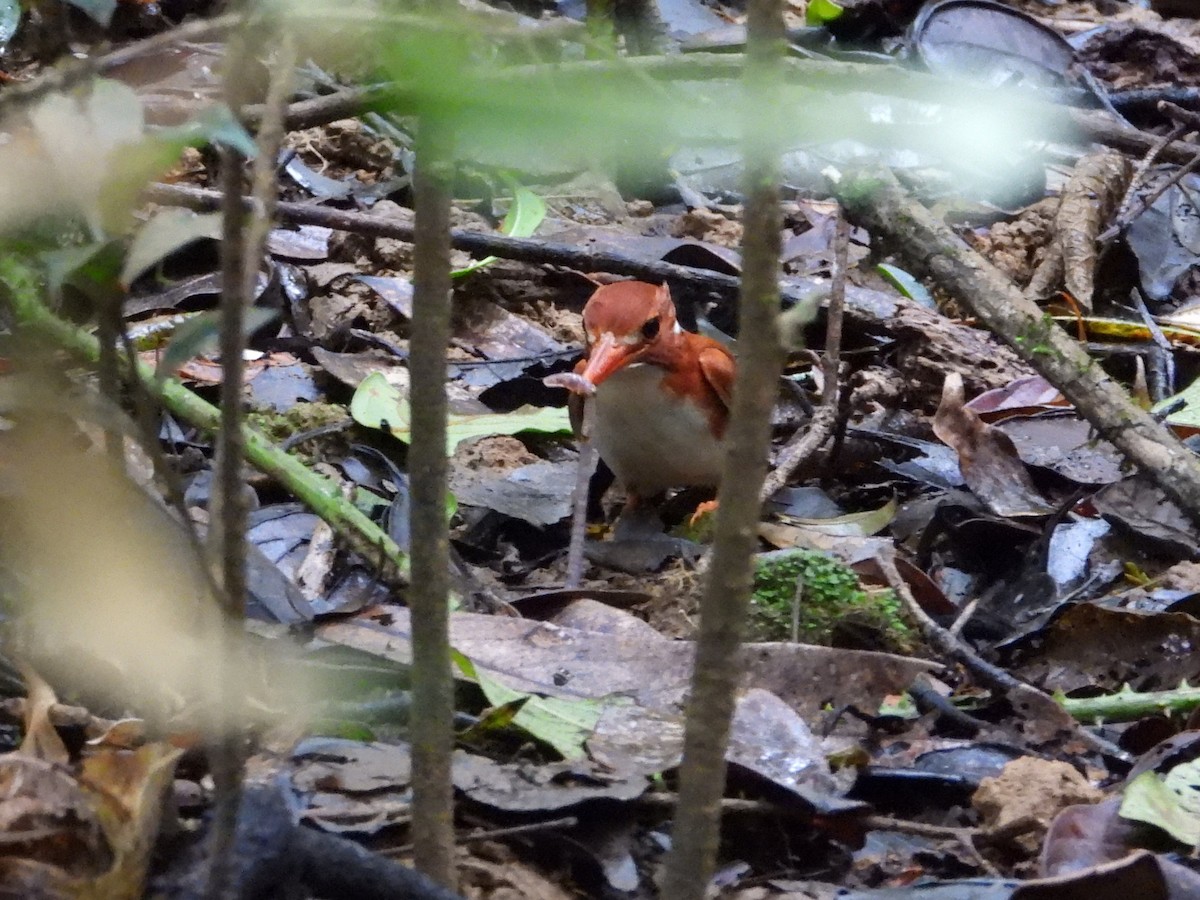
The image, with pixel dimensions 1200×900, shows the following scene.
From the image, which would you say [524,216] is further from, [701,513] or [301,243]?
[701,513]

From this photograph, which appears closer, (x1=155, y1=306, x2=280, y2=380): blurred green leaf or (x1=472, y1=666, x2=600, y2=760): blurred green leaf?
(x1=155, y1=306, x2=280, y2=380): blurred green leaf

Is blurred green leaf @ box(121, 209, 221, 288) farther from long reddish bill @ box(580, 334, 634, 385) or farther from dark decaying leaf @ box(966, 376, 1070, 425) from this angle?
dark decaying leaf @ box(966, 376, 1070, 425)

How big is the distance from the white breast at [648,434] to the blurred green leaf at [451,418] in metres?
0.13

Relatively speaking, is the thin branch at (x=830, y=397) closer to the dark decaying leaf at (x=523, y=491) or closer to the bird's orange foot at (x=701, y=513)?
the bird's orange foot at (x=701, y=513)

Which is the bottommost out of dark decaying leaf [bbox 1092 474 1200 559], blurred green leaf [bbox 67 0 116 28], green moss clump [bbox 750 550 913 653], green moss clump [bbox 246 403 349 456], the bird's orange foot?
the bird's orange foot

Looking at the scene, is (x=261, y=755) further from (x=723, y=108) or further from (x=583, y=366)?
(x=583, y=366)

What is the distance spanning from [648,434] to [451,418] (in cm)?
57

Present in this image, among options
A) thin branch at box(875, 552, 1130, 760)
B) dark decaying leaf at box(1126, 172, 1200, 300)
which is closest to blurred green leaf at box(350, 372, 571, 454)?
thin branch at box(875, 552, 1130, 760)

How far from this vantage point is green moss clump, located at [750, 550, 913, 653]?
2.58m

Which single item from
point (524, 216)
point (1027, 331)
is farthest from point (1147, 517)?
point (524, 216)

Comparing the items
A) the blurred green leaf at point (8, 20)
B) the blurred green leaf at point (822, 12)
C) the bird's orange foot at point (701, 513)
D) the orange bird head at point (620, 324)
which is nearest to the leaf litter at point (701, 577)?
the bird's orange foot at point (701, 513)

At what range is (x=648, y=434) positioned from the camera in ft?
12.6

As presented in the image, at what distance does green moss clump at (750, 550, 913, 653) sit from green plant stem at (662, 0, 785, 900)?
1.38 metres

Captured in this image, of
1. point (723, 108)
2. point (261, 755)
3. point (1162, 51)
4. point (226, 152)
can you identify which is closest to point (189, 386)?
point (261, 755)
